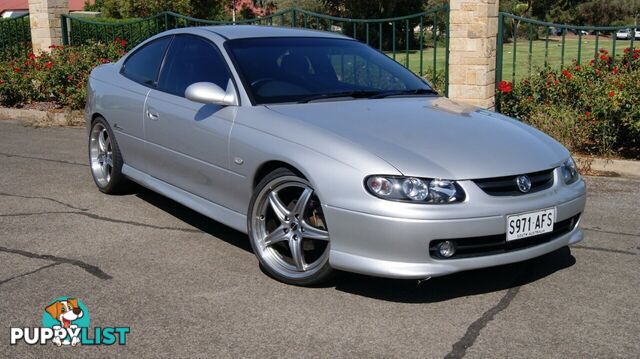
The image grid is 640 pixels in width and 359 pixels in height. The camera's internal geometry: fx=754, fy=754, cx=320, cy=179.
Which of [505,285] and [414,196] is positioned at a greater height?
[414,196]

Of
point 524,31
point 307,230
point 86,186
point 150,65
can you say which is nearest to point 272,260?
point 307,230

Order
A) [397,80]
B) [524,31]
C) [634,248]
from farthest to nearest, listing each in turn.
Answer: [524,31], [397,80], [634,248]

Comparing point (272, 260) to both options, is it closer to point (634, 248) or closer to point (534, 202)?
point (534, 202)

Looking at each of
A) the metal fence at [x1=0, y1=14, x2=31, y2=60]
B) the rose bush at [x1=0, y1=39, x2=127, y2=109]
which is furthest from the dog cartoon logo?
the metal fence at [x1=0, y1=14, x2=31, y2=60]

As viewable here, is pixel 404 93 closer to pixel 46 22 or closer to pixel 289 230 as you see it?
pixel 289 230

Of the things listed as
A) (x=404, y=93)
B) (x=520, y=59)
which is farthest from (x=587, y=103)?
(x=520, y=59)

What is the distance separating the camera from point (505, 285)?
4.63 m

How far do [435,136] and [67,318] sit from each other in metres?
2.34

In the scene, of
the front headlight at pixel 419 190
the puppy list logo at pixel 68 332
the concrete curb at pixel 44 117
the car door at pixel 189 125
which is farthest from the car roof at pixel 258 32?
the concrete curb at pixel 44 117

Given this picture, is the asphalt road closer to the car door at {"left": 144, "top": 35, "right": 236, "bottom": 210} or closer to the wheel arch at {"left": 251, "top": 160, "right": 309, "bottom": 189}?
the car door at {"left": 144, "top": 35, "right": 236, "bottom": 210}

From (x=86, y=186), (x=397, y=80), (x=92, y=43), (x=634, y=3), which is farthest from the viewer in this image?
(x=634, y=3)

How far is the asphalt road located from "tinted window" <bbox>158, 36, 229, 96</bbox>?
44.2 inches

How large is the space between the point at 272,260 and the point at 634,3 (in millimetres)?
69493

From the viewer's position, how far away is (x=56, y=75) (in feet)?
43.3
